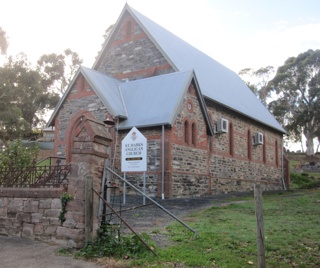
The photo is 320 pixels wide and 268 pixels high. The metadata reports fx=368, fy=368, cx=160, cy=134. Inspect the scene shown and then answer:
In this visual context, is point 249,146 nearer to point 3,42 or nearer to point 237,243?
point 237,243

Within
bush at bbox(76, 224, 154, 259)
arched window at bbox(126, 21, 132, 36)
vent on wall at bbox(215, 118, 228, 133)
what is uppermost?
arched window at bbox(126, 21, 132, 36)

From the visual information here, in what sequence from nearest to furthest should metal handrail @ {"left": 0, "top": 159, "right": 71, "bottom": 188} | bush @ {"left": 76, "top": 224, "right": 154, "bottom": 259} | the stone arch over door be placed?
1. bush @ {"left": 76, "top": 224, "right": 154, "bottom": 259}
2. metal handrail @ {"left": 0, "top": 159, "right": 71, "bottom": 188}
3. the stone arch over door

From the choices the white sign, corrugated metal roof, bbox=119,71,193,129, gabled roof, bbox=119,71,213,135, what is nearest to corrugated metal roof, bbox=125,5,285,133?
gabled roof, bbox=119,71,213,135

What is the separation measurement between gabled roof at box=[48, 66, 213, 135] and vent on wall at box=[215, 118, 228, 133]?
204 cm

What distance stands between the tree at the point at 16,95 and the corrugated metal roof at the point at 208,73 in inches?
658

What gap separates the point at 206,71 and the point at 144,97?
31.1ft

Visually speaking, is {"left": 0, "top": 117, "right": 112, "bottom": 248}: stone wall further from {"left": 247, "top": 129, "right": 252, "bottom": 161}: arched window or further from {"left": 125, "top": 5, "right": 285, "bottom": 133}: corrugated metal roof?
{"left": 247, "top": 129, "right": 252, "bottom": 161}: arched window

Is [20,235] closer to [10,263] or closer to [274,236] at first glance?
[10,263]

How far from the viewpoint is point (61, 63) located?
5503cm

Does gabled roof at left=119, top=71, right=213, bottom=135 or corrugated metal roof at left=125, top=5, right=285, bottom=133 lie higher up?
corrugated metal roof at left=125, top=5, right=285, bottom=133

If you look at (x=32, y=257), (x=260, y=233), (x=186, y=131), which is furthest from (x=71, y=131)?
(x=260, y=233)

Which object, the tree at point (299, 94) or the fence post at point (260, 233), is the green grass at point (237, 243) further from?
the tree at point (299, 94)

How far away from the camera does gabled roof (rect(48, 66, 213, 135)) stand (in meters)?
17.7

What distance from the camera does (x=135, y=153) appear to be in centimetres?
1298
